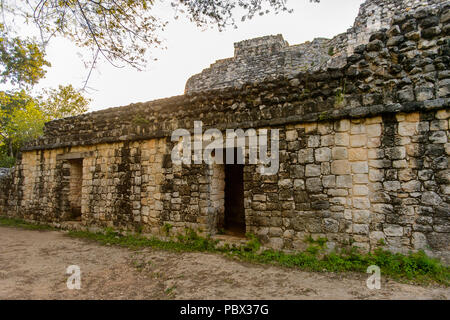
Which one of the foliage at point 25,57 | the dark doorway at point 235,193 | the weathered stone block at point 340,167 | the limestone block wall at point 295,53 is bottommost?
the dark doorway at point 235,193

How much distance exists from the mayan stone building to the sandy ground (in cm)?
79

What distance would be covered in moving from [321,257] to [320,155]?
1768 mm

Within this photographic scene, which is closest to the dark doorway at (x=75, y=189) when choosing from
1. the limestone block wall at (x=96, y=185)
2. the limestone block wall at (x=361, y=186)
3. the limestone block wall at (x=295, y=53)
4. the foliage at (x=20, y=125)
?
the limestone block wall at (x=96, y=185)

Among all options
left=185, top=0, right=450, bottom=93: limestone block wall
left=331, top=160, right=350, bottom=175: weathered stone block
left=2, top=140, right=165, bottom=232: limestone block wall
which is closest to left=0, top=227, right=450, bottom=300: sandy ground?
left=2, top=140, right=165, bottom=232: limestone block wall

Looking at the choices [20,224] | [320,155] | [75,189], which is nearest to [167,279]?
[320,155]

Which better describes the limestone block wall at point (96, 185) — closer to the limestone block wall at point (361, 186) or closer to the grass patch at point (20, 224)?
the grass patch at point (20, 224)

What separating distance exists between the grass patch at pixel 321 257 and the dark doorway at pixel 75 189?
276 centimetres

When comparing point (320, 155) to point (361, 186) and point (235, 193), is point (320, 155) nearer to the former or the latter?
point (361, 186)

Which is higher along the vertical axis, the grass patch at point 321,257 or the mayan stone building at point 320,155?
the mayan stone building at point 320,155

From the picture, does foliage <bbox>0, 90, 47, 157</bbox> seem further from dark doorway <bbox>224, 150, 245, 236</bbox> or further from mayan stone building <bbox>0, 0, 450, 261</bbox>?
dark doorway <bbox>224, 150, 245, 236</bbox>

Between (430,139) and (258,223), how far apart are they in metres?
3.13

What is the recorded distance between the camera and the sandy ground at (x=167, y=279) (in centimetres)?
333

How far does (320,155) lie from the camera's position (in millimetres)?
4590
